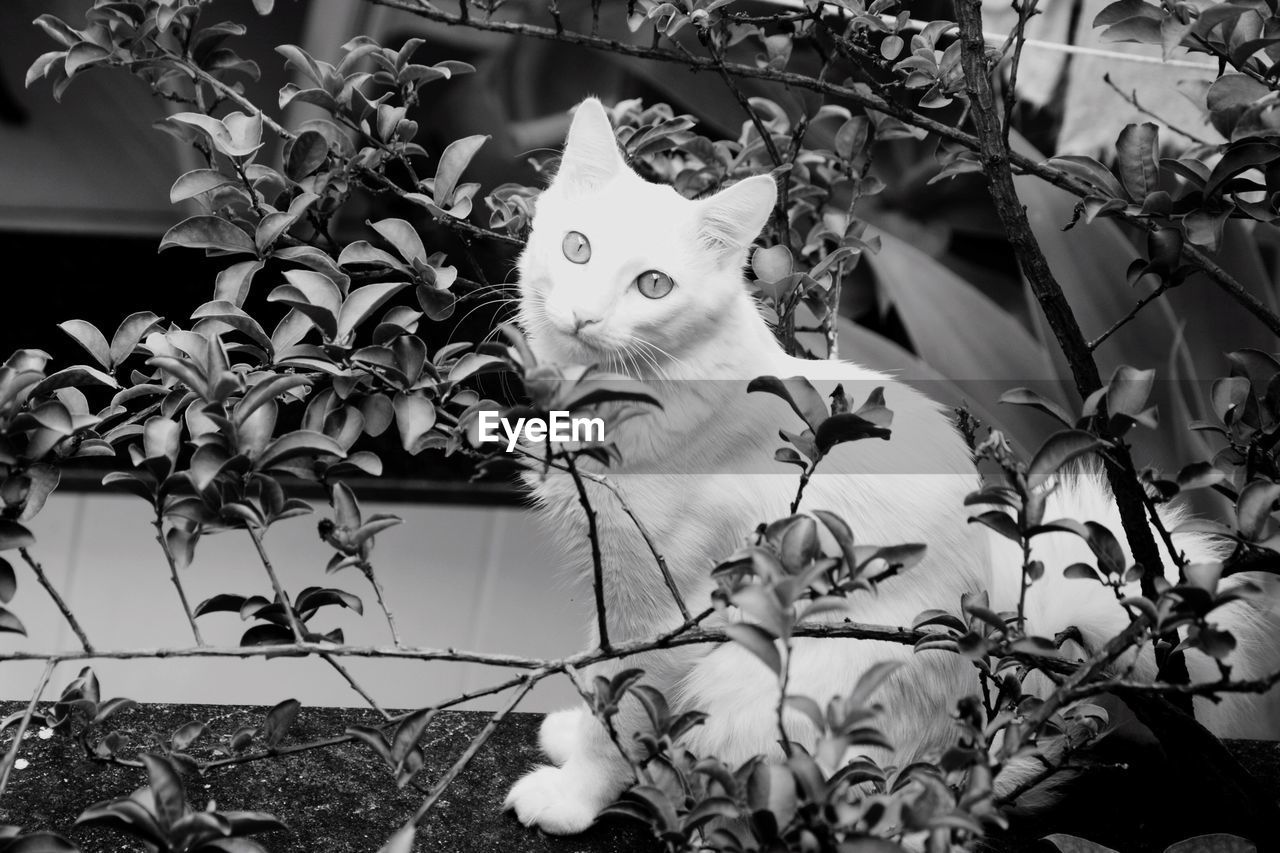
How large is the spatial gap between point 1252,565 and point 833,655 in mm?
294

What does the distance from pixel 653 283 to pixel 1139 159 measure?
14.3 inches

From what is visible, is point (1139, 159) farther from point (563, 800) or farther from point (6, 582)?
point (6, 582)

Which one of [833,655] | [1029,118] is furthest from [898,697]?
[1029,118]

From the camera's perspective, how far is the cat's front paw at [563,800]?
0.83m

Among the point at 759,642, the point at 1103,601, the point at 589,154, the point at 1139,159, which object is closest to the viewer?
the point at 759,642

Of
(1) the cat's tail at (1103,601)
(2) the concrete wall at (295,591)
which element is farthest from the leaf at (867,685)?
(2) the concrete wall at (295,591)

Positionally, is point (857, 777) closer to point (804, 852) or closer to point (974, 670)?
point (804, 852)

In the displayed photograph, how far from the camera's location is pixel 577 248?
88cm

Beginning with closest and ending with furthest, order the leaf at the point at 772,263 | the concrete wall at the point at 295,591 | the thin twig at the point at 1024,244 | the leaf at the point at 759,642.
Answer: the leaf at the point at 759,642 → the thin twig at the point at 1024,244 → the leaf at the point at 772,263 → the concrete wall at the point at 295,591

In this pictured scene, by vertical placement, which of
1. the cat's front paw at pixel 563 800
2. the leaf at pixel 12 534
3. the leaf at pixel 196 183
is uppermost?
the leaf at pixel 196 183

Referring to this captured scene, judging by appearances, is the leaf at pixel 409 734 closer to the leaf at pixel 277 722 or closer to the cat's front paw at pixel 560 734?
the leaf at pixel 277 722

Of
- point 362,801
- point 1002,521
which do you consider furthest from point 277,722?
point 1002,521

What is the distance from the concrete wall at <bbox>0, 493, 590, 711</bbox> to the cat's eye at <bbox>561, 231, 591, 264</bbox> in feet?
3.11

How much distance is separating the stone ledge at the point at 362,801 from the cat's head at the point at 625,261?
0.38 m
